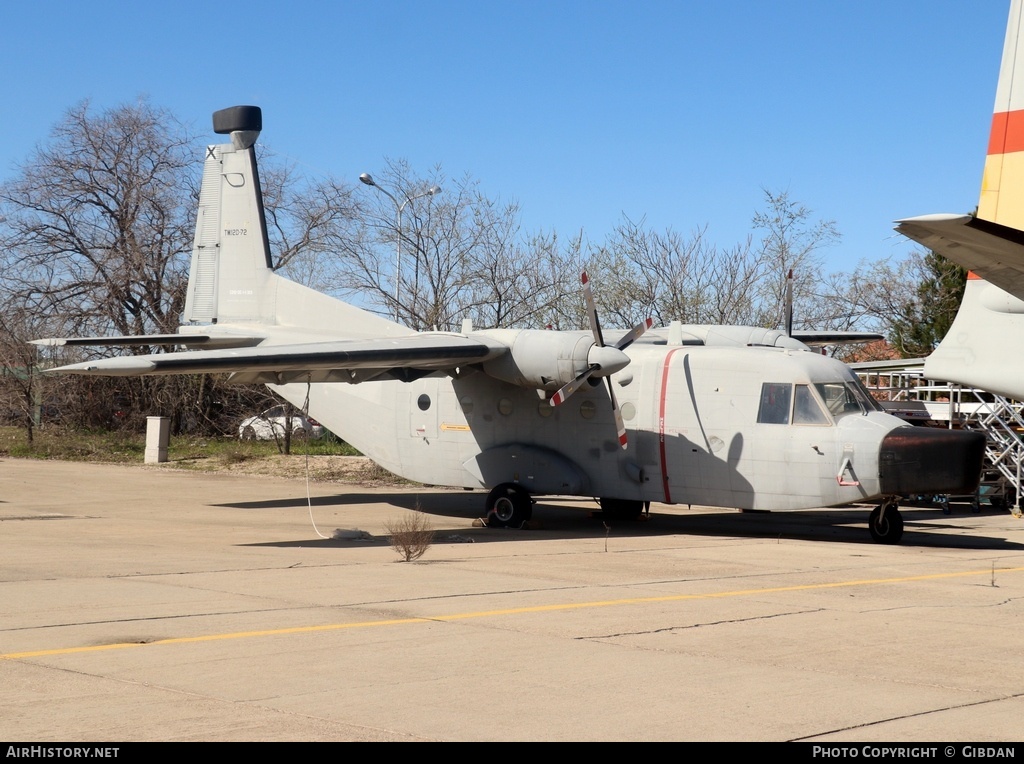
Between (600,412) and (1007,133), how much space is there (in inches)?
423

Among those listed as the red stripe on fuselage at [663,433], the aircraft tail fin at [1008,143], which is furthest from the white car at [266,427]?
the aircraft tail fin at [1008,143]

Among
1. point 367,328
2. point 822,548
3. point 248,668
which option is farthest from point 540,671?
point 367,328

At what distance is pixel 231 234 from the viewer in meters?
23.0

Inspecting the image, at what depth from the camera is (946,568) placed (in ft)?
43.2

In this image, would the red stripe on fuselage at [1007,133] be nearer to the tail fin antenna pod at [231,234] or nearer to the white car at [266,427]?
the tail fin antenna pod at [231,234]

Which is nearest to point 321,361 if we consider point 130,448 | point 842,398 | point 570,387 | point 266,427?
point 570,387

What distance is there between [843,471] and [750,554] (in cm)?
218

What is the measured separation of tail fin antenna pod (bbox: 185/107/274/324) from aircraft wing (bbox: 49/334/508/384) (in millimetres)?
4799

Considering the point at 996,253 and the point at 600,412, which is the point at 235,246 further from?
the point at 996,253

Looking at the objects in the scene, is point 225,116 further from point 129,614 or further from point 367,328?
point 129,614

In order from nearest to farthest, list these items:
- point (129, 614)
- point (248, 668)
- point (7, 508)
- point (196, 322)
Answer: point (248, 668) → point (129, 614) → point (7, 508) → point (196, 322)

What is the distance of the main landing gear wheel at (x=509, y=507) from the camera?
1809 centimetres

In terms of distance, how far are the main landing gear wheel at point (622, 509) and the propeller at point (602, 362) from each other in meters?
2.96

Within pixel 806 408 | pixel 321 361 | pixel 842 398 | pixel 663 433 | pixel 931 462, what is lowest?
pixel 931 462
